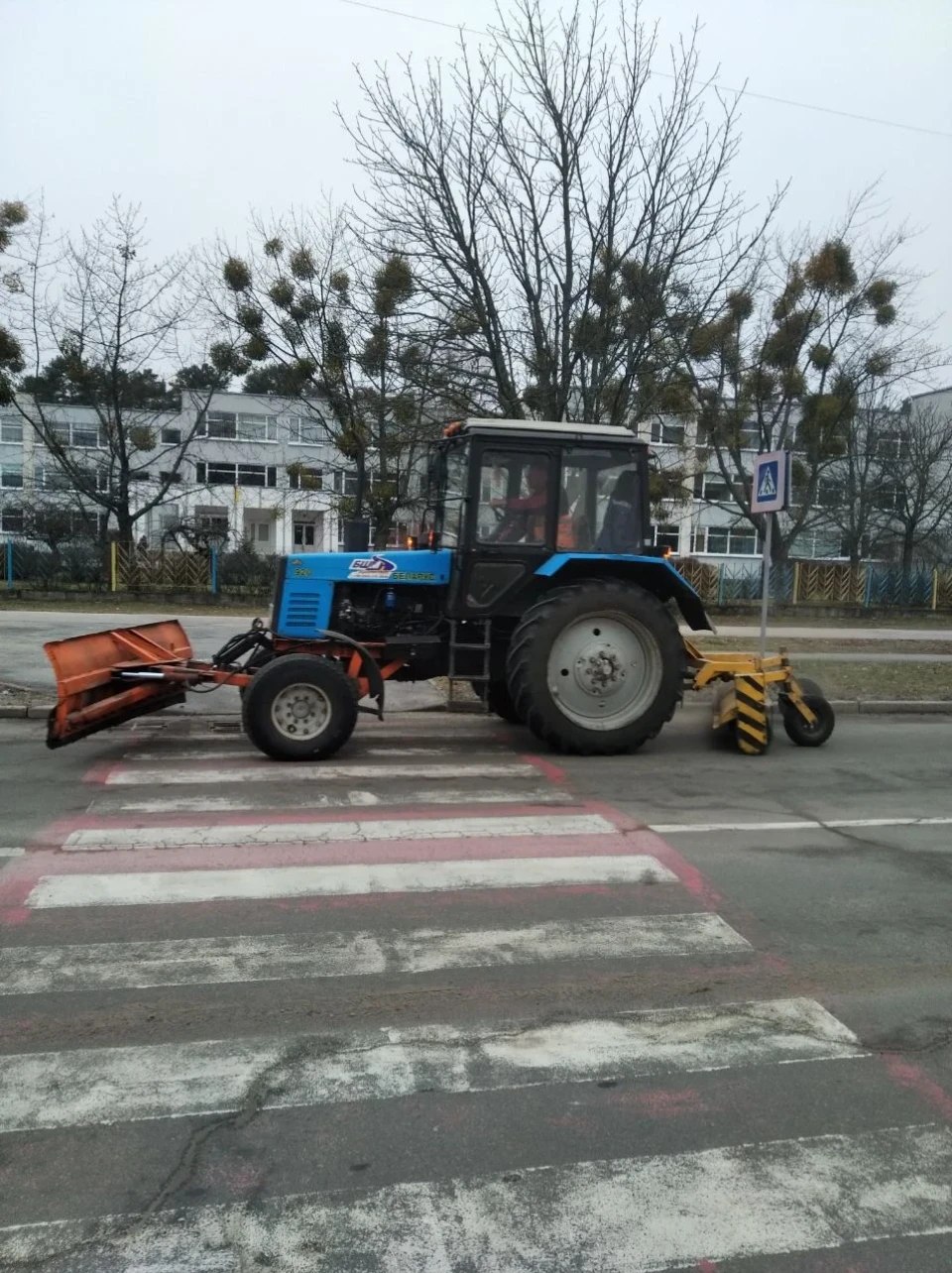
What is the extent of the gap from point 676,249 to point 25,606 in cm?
1642

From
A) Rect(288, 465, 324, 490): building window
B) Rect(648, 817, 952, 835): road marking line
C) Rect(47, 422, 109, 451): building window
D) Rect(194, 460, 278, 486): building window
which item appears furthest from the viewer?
Rect(194, 460, 278, 486): building window

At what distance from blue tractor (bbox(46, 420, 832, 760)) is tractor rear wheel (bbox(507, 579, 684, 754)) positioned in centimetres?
1

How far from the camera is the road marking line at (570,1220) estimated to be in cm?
275

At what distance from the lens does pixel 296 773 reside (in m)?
8.33

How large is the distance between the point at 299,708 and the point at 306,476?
684 inches

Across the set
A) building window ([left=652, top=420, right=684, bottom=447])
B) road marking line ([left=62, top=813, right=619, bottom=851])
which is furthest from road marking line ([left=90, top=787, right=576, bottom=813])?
building window ([left=652, top=420, right=684, bottom=447])

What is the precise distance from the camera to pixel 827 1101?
3.55 meters

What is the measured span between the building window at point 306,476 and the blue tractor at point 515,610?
1561cm

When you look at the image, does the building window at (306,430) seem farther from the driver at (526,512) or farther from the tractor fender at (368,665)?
the tractor fender at (368,665)

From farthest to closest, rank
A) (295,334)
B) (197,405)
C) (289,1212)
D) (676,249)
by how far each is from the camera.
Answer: (197,405)
(295,334)
(676,249)
(289,1212)

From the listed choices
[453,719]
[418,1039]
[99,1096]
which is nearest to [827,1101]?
[418,1039]

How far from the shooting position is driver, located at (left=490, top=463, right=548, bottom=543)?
9.27 m

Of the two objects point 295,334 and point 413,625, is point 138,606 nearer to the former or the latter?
point 295,334

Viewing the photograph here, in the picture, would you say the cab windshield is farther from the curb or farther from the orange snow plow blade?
the curb
